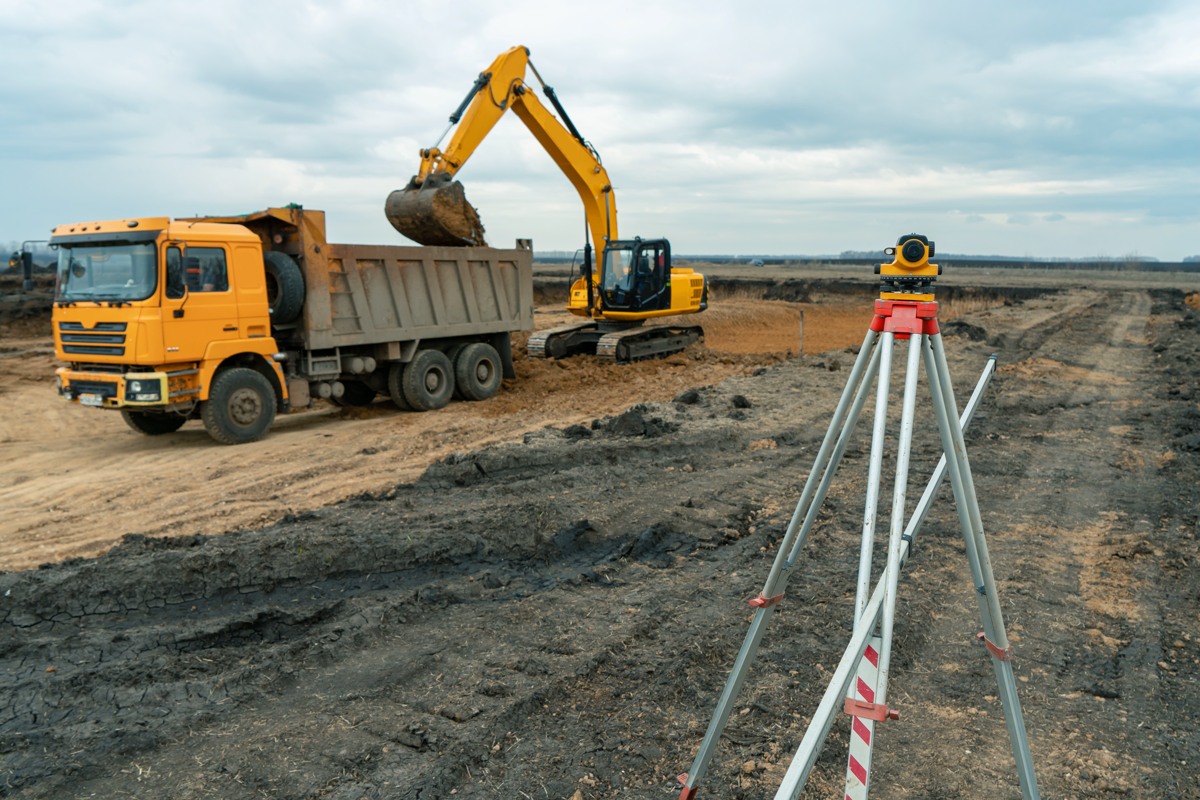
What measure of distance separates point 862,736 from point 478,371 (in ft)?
41.8

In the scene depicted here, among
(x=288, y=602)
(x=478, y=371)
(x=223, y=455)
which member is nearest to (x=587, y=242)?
(x=478, y=371)

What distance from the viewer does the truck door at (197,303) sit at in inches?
407

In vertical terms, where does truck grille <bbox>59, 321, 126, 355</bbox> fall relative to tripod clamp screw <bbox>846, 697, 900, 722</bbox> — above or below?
above

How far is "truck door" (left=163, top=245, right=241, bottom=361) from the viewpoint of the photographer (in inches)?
407

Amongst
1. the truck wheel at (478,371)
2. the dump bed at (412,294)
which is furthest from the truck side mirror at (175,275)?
the truck wheel at (478,371)

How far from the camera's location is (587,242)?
1927 cm

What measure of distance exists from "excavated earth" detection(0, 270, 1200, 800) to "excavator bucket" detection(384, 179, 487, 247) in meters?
5.28

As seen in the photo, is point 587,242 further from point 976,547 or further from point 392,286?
point 976,547

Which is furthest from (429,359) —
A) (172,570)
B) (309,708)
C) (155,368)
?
(309,708)

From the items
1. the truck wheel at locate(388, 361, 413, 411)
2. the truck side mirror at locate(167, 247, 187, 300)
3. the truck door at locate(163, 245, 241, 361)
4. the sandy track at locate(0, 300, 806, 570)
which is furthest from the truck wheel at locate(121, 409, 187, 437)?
the truck wheel at locate(388, 361, 413, 411)

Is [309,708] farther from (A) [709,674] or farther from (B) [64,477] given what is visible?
(B) [64,477]

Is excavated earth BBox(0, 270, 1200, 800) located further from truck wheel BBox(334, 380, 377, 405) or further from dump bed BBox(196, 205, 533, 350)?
truck wheel BBox(334, 380, 377, 405)

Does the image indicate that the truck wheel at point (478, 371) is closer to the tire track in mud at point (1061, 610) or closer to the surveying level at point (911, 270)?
the tire track in mud at point (1061, 610)

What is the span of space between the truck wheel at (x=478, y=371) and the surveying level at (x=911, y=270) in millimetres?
11960
